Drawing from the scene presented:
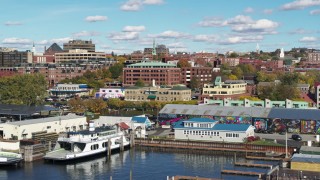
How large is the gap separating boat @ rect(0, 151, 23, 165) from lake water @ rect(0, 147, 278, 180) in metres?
0.33

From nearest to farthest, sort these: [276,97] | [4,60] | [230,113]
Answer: [230,113] < [276,97] < [4,60]

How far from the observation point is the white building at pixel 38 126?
35.3 meters

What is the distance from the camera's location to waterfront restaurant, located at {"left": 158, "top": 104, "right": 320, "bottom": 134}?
38.6m

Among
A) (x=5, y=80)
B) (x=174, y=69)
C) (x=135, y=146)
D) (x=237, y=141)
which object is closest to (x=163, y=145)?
(x=135, y=146)

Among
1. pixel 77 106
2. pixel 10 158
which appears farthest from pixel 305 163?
pixel 77 106

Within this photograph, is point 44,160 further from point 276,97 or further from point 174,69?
point 174,69

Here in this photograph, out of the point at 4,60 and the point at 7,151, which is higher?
the point at 4,60

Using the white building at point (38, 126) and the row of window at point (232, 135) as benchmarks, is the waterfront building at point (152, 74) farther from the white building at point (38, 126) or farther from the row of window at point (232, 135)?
the row of window at point (232, 135)

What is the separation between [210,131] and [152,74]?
39803 millimetres

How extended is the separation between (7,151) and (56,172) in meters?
4.58

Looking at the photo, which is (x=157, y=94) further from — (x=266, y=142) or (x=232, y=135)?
(x=266, y=142)

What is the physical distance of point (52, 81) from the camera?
85.4m

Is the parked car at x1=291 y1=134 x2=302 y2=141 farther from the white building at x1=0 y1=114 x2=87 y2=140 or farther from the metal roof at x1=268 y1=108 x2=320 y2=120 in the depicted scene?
the white building at x1=0 y1=114 x2=87 y2=140

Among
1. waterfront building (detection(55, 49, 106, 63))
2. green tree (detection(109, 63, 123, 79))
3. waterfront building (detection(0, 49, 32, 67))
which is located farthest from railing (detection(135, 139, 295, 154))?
waterfront building (detection(0, 49, 32, 67))
